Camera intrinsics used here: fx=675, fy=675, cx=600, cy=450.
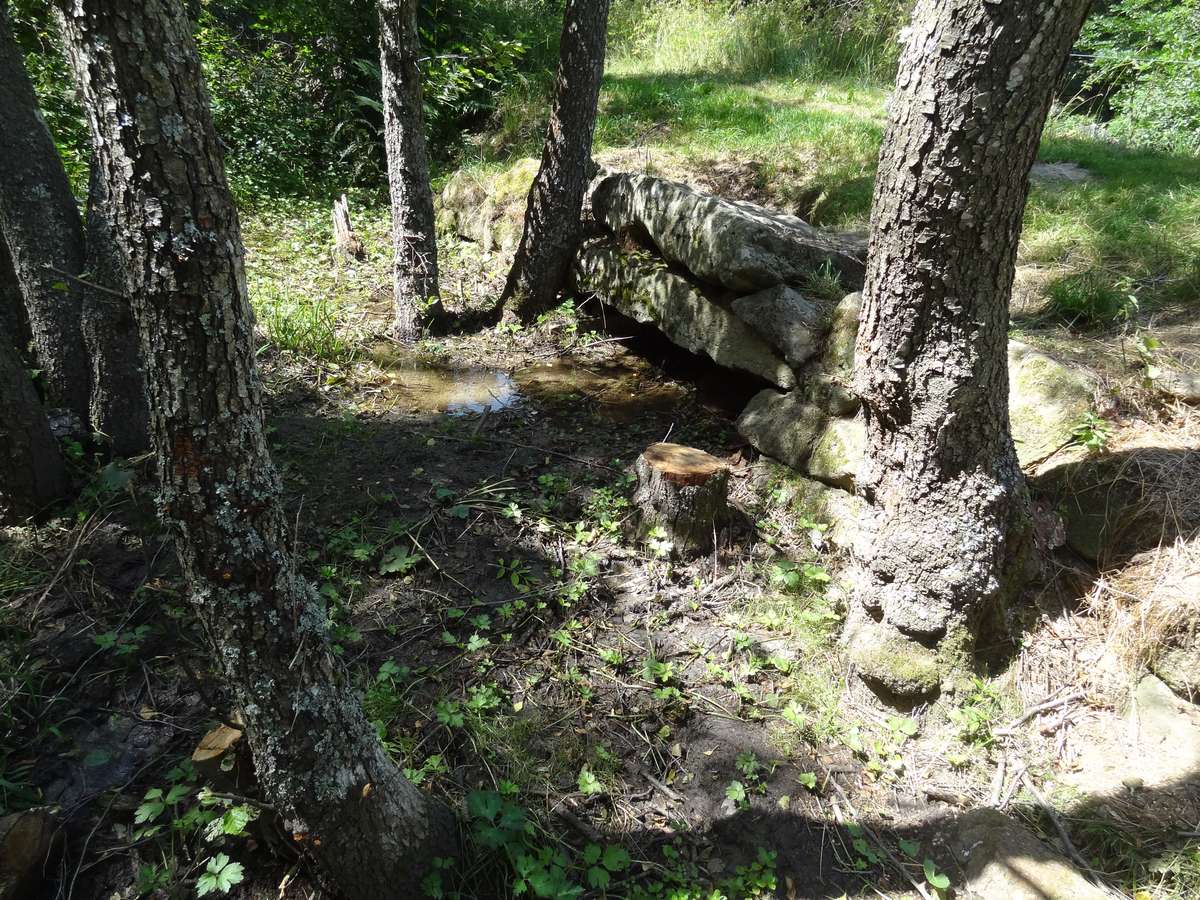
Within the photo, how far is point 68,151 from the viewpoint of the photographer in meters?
6.65

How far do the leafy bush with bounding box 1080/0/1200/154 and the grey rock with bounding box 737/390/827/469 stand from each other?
6478 mm

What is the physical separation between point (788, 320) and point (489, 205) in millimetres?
4846

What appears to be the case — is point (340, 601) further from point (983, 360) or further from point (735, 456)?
point (983, 360)

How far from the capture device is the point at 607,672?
3145mm

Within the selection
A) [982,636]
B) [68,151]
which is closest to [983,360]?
[982,636]

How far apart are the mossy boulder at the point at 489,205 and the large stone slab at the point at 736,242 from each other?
7.74 feet

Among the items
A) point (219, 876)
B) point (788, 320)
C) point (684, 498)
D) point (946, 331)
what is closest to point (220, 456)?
point (219, 876)

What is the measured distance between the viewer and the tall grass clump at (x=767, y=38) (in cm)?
892

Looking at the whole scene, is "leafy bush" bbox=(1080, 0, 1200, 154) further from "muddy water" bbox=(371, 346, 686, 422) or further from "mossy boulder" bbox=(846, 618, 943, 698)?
"mossy boulder" bbox=(846, 618, 943, 698)

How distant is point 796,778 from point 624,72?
399 inches

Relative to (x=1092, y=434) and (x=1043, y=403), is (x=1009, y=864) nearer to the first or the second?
(x=1092, y=434)

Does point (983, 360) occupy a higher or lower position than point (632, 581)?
higher

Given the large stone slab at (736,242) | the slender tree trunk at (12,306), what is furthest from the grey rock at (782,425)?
the slender tree trunk at (12,306)

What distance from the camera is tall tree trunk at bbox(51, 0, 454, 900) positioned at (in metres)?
1.34
